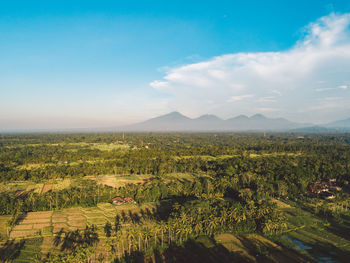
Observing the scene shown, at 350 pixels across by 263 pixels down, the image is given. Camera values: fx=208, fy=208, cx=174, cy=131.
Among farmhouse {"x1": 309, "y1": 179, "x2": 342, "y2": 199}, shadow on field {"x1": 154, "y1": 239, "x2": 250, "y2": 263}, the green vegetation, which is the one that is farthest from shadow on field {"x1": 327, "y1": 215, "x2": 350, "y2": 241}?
shadow on field {"x1": 154, "y1": 239, "x2": 250, "y2": 263}

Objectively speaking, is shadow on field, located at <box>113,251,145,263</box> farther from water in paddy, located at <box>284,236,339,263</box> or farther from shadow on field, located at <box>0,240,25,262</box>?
water in paddy, located at <box>284,236,339,263</box>

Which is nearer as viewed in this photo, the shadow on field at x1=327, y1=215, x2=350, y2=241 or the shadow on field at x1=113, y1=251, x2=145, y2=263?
the shadow on field at x1=113, y1=251, x2=145, y2=263

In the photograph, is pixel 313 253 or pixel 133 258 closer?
pixel 133 258

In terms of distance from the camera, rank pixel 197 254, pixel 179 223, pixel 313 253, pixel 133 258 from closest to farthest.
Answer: pixel 133 258 < pixel 197 254 < pixel 313 253 < pixel 179 223

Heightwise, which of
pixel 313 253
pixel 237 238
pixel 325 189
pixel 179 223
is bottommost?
pixel 313 253

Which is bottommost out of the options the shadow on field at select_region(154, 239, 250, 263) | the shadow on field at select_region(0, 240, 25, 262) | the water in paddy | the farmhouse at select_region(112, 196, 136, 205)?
the water in paddy

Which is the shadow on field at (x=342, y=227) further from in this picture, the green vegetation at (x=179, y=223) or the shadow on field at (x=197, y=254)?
the shadow on field at (x=197, y=254)

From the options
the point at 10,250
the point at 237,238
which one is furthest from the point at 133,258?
the point at 10,250

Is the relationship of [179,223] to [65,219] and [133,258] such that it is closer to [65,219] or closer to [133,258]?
[133,258]
